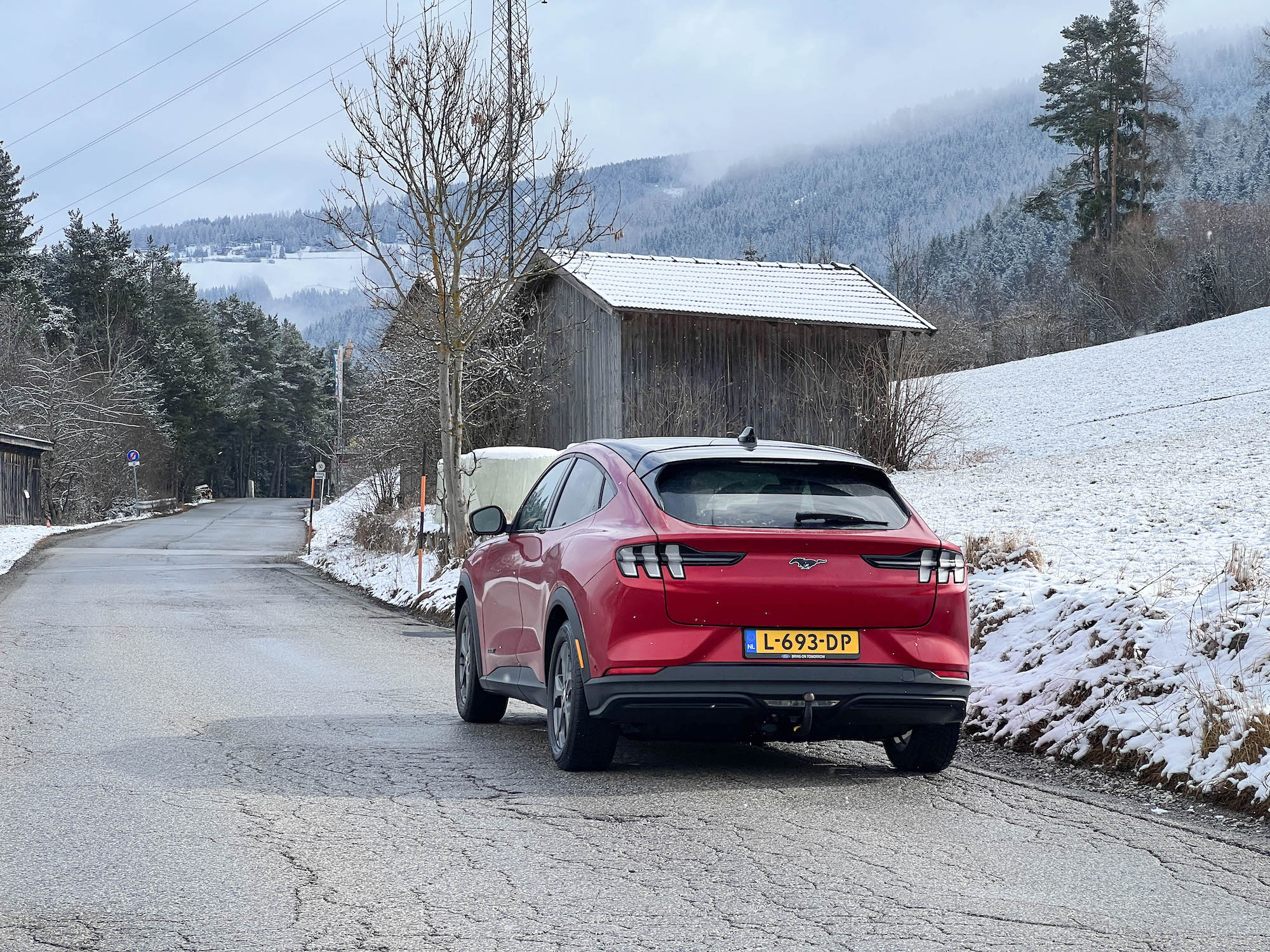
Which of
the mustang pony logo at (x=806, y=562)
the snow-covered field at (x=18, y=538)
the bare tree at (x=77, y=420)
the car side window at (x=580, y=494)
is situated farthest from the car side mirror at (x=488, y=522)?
the bare tree at (x=77, y=420)

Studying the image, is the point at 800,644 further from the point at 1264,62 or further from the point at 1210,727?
the point at 1264,62

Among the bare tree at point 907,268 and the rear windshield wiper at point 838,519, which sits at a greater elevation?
the bare tree at point 907,268

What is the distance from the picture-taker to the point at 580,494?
7.98 metres

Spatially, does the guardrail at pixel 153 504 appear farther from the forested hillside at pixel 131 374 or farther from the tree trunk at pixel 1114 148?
the tree trunk at pixel 1114 148

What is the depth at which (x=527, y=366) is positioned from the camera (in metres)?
36.8

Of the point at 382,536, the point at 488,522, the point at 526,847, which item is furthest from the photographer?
the point at 382,536

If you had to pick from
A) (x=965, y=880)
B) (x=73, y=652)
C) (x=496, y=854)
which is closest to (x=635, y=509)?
(x=496, y=854)

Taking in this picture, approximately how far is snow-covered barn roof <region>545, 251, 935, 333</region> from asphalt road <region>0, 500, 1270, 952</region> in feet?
81.6

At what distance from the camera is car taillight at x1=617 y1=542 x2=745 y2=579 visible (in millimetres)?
6707

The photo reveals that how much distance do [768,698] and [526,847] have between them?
59.4 inches

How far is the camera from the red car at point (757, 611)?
6.66m

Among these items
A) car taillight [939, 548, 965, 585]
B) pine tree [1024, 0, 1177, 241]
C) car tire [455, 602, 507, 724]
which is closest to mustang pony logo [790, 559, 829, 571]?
car taillight [939, 548, 965, 585]

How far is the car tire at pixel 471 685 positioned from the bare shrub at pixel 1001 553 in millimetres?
4226

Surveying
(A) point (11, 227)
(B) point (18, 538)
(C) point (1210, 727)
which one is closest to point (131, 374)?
(A) point (11, 227)
